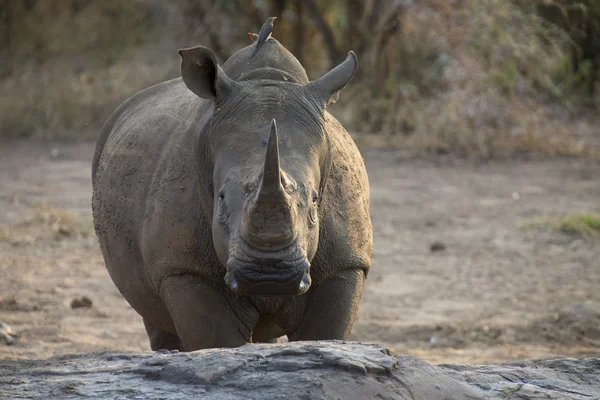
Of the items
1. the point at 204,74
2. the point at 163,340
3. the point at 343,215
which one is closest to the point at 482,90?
the point at 163,340

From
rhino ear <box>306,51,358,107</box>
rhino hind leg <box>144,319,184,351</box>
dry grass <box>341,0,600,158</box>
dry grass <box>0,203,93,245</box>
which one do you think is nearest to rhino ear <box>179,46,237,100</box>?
rhino ear <box>306,51,358,107</box>

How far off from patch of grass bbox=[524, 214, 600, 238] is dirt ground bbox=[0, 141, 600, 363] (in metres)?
0.09

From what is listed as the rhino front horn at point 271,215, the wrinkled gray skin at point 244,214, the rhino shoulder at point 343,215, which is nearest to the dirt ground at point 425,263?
the wrinkled gray skin at point 244,214

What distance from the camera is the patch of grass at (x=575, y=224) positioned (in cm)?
982

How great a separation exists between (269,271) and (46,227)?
6767 millimetres

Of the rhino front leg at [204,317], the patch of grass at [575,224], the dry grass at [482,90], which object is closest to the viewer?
the rhino front leg at [204,317]

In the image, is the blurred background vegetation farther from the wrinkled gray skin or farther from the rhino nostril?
the rhino nostril

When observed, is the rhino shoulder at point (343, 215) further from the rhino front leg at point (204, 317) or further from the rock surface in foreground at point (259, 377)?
the rock surface in foreground at point (259, 377)

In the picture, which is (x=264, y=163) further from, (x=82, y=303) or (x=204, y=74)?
(x=82, y=303)

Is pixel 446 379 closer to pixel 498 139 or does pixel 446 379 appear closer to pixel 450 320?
pixel 450 320

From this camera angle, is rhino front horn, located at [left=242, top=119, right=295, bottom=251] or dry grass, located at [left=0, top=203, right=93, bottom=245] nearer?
rhino front horn, located at [left=242, top=119, right=295, bottom=251]

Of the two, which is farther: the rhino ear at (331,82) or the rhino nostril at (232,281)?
the rhino ear at (331,82)

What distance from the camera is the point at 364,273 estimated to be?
481cm

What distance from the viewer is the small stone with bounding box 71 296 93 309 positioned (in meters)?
7.47
